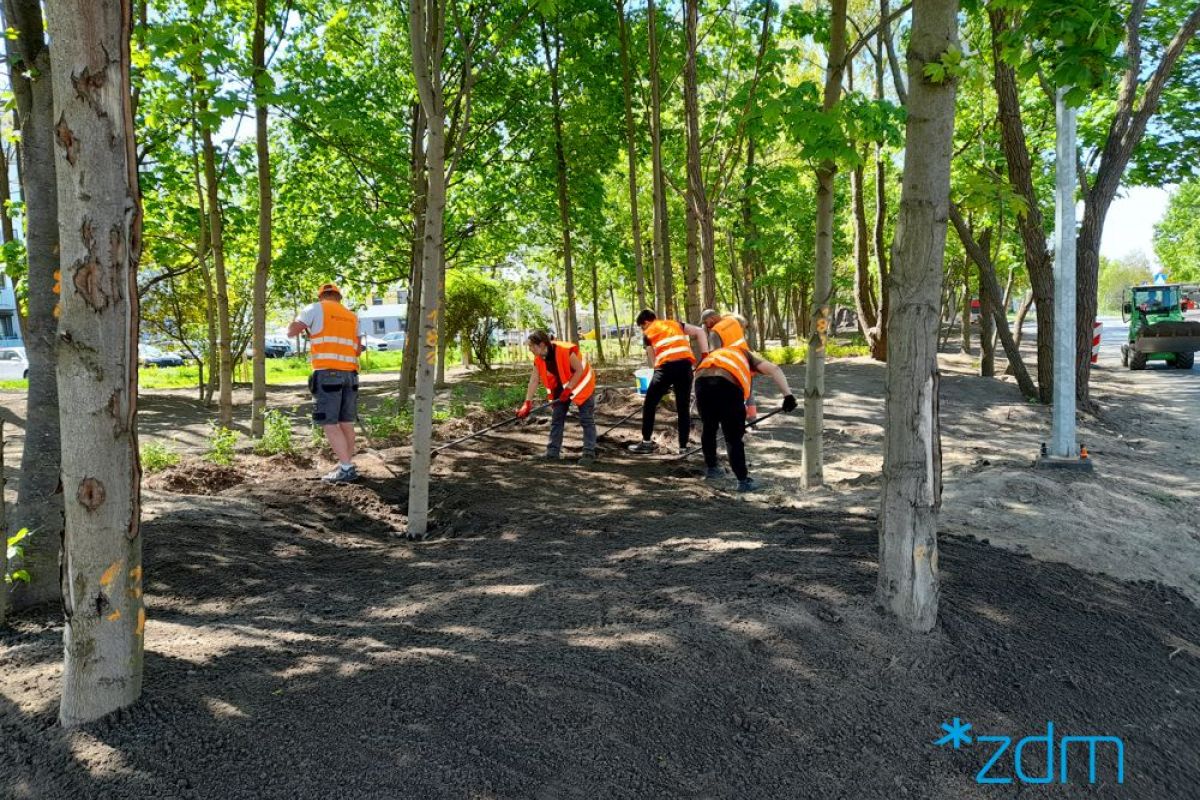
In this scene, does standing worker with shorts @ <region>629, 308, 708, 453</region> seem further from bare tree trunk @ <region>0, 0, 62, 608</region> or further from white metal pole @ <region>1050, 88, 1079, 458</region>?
bare tree trunk @ <region>0, 0, 62, 608</region>

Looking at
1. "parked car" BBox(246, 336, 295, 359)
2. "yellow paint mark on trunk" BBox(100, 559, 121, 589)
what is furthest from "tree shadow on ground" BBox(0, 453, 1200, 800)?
"parked car" BBox(246, 336, 295, 359)

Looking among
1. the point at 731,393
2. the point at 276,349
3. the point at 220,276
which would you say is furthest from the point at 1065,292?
the point at 276,349

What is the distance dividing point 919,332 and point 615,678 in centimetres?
184

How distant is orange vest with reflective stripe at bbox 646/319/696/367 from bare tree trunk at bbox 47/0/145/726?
6905 mm

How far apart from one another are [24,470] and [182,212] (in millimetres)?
8817

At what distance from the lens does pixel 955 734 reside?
2605mm

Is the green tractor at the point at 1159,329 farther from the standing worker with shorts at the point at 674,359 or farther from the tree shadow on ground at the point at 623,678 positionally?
the tree shadow on ground at the point at 623,678

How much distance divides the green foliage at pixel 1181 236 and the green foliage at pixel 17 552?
2181 inches

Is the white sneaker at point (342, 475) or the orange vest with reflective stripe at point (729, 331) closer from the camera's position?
the white sneaker at point (342, 475)

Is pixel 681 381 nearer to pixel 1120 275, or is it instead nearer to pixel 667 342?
pixel 667 342

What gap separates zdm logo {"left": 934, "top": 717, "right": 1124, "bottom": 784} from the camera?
2.48m

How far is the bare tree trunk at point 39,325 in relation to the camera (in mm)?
3435

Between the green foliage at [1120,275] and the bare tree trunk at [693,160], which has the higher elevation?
the green foliage at [1120,275]

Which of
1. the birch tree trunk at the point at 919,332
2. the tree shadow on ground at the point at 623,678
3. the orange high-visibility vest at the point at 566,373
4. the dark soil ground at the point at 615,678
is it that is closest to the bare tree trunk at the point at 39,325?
the dark soil ground at the point at 615,678
